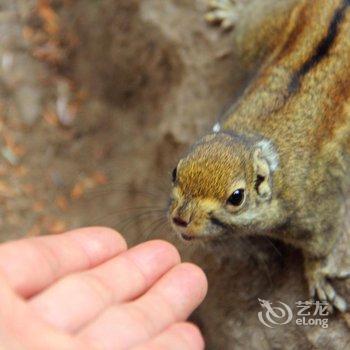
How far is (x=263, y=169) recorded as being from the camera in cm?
280

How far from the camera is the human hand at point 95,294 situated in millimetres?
2139

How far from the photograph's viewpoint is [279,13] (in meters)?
3.63

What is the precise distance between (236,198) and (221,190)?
3.3 inches

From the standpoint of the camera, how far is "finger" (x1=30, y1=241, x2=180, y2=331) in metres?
2.23

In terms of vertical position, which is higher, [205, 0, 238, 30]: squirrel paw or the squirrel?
[205, 0, 238, 30]: squirrel paw

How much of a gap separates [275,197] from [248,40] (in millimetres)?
1246

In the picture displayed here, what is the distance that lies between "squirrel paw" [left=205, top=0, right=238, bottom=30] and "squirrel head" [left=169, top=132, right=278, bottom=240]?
4.66 ft

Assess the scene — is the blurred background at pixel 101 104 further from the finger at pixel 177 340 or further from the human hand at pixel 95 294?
the finger at pixel 177 340

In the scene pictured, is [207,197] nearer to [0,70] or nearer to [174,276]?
[174,276]

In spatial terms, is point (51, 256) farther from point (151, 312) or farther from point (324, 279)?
point (324, 279)

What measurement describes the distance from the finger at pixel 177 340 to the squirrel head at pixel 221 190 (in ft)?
1.58

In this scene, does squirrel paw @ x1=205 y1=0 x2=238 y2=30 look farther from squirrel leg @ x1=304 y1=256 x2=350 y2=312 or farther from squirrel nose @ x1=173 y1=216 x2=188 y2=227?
squirrel nose @ x1=173 y1=216 x2=188 y2=227

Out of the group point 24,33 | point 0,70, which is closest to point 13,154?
point 0,70

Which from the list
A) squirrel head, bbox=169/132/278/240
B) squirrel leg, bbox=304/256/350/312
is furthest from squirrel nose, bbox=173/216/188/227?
squirrel leg, bbox=304/256/350/312
